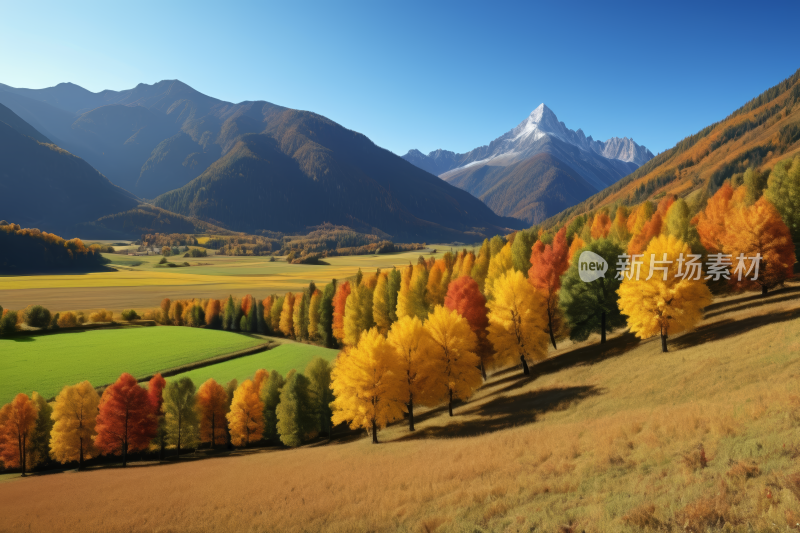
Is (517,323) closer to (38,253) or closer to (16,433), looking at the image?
(16,433)

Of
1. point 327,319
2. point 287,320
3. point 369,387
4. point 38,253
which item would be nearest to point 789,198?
point 369,387

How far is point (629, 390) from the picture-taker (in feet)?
102

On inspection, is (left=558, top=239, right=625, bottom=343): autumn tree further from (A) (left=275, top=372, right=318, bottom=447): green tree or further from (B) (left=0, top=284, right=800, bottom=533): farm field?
(A) (left=275, top=372, right=318, bottom=447): green tree

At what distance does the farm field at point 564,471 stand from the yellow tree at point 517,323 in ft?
19.5

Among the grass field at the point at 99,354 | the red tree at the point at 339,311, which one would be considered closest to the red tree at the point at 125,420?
the grass field at the point at 99,354

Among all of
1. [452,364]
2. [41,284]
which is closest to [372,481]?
[452,364]

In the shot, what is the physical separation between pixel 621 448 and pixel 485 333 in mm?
34220

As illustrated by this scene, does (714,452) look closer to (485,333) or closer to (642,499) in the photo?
(642,499)

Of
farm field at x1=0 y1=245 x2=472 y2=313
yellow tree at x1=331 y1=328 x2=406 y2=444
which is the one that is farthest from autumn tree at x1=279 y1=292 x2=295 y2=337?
yellow tree at x1=331 y1=328 x2=406 y2=444

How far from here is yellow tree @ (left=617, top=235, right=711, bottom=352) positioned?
36000 millimetres

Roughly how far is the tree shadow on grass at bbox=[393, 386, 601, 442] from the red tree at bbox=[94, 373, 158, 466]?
1324 inches

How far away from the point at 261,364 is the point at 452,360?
42.7 metres

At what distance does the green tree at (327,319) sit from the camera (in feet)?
286

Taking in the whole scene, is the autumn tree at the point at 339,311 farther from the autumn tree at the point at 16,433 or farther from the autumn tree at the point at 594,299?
the autumn tree at the point at 16,433
